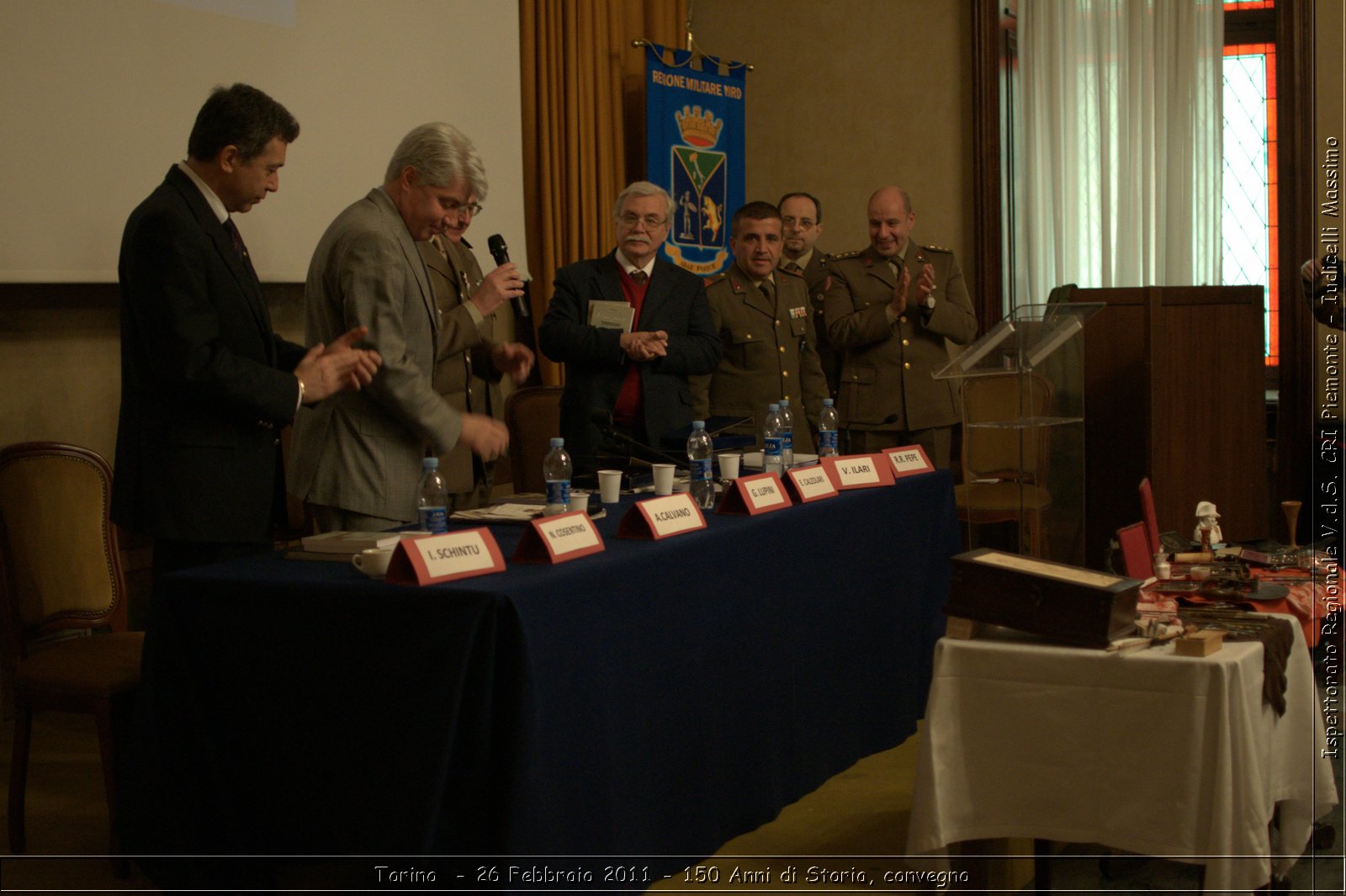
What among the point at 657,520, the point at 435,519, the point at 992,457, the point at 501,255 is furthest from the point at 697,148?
the point at 435,519

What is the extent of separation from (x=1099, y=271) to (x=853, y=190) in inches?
55.5

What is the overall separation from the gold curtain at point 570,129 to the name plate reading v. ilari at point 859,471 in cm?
256

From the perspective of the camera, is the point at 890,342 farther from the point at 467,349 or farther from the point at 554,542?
the point at 554,542

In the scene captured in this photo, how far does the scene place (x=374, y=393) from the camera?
2.85 metres

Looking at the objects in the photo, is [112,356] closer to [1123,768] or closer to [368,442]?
[368,442]

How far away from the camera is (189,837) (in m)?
2.36

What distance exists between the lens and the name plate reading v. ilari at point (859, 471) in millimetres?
3422

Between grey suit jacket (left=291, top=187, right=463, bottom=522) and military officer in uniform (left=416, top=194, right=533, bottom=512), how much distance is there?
214mm

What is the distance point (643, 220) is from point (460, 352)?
894 mm

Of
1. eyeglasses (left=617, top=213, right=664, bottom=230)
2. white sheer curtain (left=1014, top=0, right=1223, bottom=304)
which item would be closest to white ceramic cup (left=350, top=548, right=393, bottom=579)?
eyeglasses (left=617, top=213, right=664, bottom=230)

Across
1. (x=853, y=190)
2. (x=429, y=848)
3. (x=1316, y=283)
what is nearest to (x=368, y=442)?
(x=429, y=848)

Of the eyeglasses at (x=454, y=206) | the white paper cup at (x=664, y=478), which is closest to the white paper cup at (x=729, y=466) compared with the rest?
the white paper cup at (x=664, y=478)


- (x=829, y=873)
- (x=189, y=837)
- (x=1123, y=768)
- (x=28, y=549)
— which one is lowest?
(x=829, y=873)

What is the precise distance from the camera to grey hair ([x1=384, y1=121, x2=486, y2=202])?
2.90m
